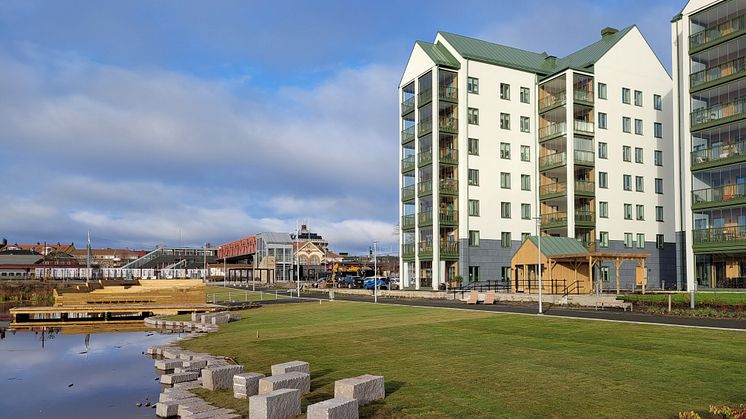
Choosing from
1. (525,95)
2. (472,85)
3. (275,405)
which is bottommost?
(275,405)

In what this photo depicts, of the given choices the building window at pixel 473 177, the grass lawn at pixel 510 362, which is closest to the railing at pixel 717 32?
the building window at pixel 473 177

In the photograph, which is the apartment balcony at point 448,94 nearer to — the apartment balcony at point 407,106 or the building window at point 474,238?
the apartment balcony at point 407,106

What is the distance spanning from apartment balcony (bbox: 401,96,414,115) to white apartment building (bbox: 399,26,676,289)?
33 cm

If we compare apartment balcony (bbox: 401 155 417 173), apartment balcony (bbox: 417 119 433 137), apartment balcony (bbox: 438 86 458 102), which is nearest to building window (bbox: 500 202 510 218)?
apartment balcony (bbox: 401 155 417 173)

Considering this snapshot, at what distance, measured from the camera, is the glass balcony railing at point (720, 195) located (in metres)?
49.5

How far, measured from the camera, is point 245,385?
47.6 ft

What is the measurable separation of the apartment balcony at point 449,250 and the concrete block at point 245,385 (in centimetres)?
5212

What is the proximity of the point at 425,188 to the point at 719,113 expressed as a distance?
2995 cm

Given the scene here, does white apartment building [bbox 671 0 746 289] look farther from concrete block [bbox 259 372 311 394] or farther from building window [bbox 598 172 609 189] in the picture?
concrete block [bbox 259 372 311 394]

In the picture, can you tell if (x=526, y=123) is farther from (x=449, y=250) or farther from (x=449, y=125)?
(x=449, y=250)

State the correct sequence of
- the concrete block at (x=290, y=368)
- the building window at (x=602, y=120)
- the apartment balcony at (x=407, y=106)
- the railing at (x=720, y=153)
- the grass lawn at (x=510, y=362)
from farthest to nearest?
the apartment balcony at (x=407, y=106), the building window at (x=602, y=120), the railing at (x=720, y=153), the concrete block at (x=290, y=368), the grass lawn at (x=510, y=362)

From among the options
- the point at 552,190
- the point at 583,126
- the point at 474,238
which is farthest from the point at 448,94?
the point at 552,190

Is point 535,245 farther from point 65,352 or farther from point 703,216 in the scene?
point 65,352

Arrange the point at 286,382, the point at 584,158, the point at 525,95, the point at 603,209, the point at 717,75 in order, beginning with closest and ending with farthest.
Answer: the point at 286,382, the point at 717,75, the point at 584,158, the point at 603,209, the point at 525,95
